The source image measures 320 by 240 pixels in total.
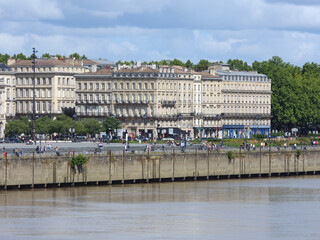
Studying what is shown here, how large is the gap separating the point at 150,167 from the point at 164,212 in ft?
78.6

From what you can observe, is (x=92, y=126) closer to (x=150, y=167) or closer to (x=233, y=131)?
(x=233, y=131)

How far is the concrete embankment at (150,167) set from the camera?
10262cm

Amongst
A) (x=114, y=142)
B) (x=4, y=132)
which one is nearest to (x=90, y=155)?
(x=114, y=142)

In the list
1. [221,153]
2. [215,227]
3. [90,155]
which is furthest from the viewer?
[221,153]

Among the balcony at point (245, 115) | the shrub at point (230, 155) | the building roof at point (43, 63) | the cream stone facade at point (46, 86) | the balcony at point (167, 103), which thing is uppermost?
the building roof at point (43, 63)

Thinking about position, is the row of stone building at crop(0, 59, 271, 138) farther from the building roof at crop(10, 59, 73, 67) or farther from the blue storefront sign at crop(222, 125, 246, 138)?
the blue storefront sign at crop(222, 125, 246, 138)

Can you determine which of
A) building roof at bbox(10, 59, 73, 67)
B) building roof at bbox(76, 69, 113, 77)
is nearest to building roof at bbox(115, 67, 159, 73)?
building roof at bbox(76, 69, 113, 77)

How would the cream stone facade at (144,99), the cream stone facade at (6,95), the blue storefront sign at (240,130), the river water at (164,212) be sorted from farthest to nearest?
1. the blue storefront sign at (240,130)
2. the cream stone facade at (144,99)
3. the cream stone facade at (6,95)
4. the river water at (164,212)

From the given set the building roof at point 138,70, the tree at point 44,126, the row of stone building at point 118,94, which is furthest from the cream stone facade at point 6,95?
the building roof at point 138,70

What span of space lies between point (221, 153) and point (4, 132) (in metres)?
47.5

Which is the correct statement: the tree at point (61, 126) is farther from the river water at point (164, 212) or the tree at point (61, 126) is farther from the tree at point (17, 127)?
the river water at point (164, 212)

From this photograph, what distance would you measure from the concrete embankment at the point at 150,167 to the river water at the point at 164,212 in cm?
149

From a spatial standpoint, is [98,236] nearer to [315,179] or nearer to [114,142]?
[315,179]

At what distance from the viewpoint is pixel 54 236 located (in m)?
76.6
